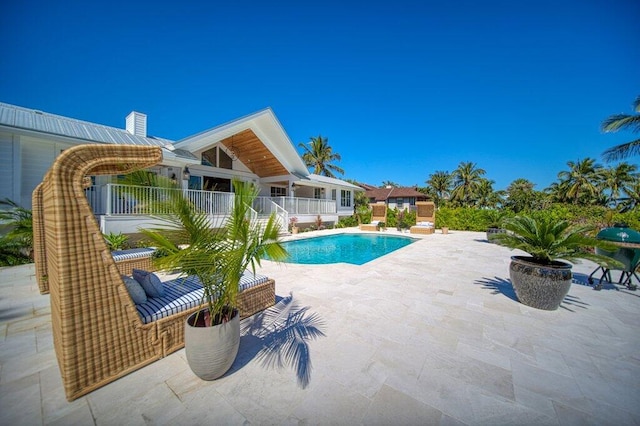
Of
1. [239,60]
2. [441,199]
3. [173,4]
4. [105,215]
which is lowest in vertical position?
[105,215]

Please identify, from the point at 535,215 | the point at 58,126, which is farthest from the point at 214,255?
the point at 535,215

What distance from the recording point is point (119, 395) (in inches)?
86.9

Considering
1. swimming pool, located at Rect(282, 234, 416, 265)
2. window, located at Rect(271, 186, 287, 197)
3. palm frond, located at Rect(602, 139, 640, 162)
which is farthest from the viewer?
window, located at Rect(271, 186, 287, 197)

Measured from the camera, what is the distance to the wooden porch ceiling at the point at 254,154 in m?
14.4

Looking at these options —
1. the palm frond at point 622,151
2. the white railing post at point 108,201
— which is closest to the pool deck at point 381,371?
the white railing post at point 108,201

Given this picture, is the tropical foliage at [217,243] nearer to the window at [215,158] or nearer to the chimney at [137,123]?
the window at [215,158]

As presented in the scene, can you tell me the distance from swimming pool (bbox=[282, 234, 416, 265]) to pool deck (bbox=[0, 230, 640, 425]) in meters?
4.99

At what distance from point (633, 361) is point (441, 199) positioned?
132 ft

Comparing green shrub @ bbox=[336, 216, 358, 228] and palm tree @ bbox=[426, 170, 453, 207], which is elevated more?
palm tree @ bbox=[426, 170, 453, 207]

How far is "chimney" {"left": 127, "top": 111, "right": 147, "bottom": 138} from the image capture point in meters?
13.1

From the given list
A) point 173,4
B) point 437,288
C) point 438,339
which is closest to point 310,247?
point 437,288

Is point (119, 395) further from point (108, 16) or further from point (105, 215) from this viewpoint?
point (108, 16)

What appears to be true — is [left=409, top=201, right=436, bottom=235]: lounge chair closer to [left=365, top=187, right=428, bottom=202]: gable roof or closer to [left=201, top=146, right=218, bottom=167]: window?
[left=201, top=146, right=218, bottom=167]: window

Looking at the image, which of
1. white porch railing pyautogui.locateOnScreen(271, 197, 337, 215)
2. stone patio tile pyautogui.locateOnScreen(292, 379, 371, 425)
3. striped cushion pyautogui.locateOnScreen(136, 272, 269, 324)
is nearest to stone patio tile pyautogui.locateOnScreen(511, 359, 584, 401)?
stone patio tile pyautogui.locateOnScreen(292, 379, 371, 425)
